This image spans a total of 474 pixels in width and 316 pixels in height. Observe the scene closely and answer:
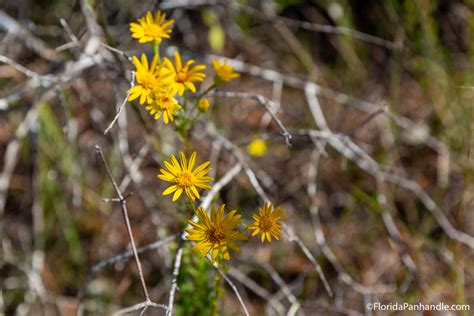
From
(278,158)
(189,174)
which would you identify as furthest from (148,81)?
(278,158)

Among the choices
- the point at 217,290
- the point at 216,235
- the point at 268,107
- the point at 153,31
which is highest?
the point at 153,31

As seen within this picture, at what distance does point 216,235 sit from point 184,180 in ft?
0.65

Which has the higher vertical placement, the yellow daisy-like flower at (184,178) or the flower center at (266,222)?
the yellow daisy-like flower at (184,178)

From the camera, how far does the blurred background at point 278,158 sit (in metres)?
2.62

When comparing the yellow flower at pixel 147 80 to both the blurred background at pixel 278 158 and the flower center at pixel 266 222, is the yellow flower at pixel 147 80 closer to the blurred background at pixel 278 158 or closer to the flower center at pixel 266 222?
the flower center at pixel 266 222

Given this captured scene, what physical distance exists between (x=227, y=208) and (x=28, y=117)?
1.20m

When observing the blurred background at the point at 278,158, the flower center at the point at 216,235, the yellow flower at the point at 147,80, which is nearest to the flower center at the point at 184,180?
the flower center at the point at 216,235

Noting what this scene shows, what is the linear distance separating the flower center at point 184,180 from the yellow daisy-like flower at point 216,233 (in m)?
0.09

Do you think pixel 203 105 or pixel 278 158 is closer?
pixel 203 105

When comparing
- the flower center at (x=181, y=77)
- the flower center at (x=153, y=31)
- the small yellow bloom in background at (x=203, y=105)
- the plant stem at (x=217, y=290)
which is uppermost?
the flower center at (x=153, y=31)

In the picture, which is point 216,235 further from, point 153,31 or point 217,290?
point 153,31

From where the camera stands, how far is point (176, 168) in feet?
4.92

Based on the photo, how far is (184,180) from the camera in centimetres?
152

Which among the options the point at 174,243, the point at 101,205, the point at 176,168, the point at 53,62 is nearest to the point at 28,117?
the point at 53,62
